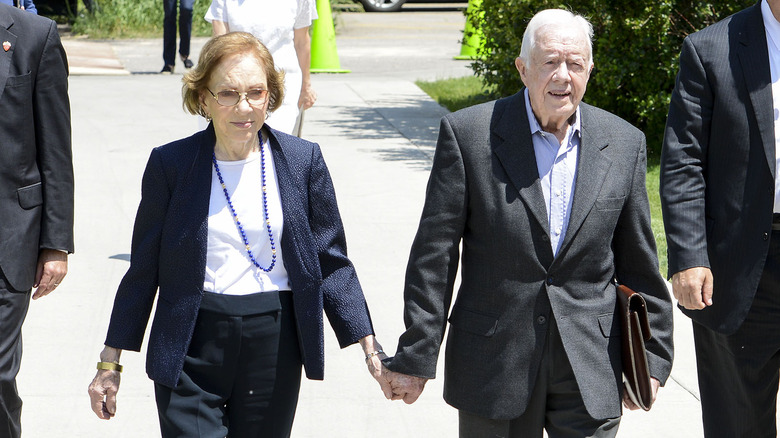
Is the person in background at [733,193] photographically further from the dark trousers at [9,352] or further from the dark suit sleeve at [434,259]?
the dark trousers at [9,352]

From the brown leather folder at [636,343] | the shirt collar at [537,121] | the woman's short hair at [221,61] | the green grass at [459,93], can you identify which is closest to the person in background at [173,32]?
the green grass at [459,93]

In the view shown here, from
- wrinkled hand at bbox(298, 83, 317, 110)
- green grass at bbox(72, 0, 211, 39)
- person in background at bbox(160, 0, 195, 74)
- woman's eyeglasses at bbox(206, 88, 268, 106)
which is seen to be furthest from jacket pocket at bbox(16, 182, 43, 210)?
green grass at bbox(72, 0, 211, 39)

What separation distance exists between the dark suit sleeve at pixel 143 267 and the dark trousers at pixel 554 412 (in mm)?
1016

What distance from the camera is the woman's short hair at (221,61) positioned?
335 centimetres

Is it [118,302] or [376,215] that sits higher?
[118,302]

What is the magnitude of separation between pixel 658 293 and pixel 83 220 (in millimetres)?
5620

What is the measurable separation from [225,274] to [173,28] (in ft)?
40.6

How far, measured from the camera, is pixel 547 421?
347 centimetres

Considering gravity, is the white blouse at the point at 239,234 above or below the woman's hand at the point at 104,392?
above

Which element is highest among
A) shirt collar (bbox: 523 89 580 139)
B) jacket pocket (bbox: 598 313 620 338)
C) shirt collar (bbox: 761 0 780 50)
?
shirt collar (bbox: 761 0 780 50)

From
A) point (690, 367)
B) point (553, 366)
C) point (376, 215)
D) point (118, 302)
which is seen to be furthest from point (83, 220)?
point (553, 366)

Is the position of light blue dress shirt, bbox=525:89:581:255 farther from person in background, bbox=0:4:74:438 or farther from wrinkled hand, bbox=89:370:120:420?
person in background, bbox=0:4:74:438

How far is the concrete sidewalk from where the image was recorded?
5.11 metres

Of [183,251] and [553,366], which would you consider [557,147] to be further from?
[183,251]
